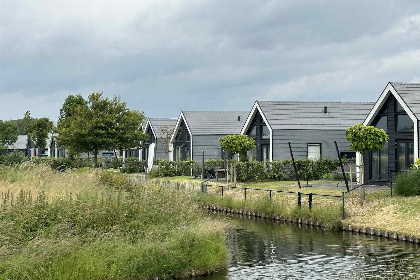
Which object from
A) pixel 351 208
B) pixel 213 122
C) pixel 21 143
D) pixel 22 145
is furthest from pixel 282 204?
pixel 21 143

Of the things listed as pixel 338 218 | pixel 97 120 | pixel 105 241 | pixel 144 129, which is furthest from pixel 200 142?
pixel 105 241

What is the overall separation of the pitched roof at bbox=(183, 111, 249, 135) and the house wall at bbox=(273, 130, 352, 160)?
1201 cm

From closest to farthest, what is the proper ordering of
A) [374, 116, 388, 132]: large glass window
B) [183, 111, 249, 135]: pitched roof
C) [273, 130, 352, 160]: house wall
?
[374, 116, 388, 132]: large glass window < [273, 130, 352, 160]: house wall < [183, 111, 249, 135]: pitched roof

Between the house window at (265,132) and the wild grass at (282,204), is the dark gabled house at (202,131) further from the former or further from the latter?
the wild grass at (282,204)

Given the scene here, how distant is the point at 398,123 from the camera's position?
118 feet

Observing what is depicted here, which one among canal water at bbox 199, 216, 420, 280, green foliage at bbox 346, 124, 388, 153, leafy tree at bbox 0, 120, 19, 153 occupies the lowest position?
canal water at bbox 199, 216, 420, 280

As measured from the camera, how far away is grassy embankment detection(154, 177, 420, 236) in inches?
1033

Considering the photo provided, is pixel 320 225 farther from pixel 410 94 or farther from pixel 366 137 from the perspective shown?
pixel 410 94

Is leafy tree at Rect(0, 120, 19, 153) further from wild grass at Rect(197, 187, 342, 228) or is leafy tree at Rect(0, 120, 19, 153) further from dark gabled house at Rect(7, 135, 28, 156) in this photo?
wild grass at Rect(197, 187, 342, 228)

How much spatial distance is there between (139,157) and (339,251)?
180 ft

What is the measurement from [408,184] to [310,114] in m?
22.1

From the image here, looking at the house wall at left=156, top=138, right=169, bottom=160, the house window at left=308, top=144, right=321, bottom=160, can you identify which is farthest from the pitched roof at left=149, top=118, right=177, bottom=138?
the house window at left=308, top=144, right=321, bottom=160

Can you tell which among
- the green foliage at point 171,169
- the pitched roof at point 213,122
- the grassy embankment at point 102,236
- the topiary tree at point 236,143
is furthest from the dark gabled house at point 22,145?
the grassy embankment at point 102,236

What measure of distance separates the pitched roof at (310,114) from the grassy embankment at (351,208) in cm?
1387
